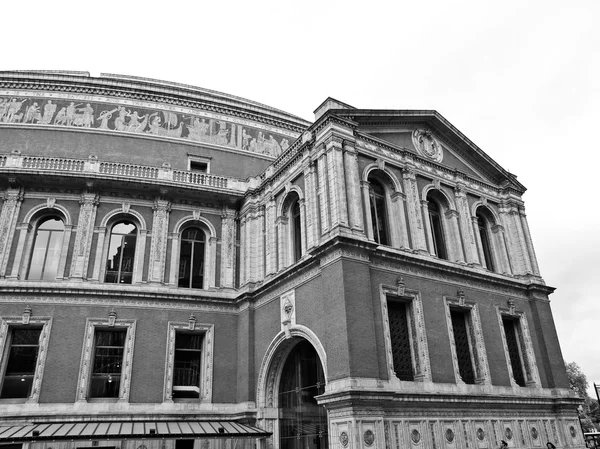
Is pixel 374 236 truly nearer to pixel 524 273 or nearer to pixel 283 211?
pixel 283 211

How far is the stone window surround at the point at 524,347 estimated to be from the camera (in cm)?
2091

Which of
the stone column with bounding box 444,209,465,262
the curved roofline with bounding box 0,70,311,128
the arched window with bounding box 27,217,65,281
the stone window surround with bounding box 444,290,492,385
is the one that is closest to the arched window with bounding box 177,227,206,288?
the arched window with bounding box 27,217,65,281

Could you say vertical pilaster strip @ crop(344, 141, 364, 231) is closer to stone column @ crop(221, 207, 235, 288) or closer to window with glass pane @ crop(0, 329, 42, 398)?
stone column @ crop(221, 207, 235, 288)

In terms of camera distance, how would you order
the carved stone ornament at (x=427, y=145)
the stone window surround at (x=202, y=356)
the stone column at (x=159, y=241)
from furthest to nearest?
1. the carved stone ornament at (x=427, y=145)
2. the stone column at (x=159, y=241)
3. the stone window surround at (x=202, y=356)

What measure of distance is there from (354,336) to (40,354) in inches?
503

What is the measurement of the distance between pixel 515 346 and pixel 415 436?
8441 mm

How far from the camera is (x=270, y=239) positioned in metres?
22.1

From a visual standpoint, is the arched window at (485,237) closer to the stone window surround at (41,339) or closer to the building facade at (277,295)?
the building facade at (277,295)

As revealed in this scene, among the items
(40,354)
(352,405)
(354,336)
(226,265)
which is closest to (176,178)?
(226,265)

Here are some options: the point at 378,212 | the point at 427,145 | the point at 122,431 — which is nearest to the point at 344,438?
the point at 122,431

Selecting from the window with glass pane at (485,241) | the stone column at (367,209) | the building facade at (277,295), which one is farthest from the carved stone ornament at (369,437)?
the window with glass pane at (485,241)

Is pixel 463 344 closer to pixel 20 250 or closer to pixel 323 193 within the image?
pixel 323 193

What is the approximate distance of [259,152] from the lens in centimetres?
2877

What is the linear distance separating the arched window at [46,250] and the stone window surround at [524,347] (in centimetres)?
1955
